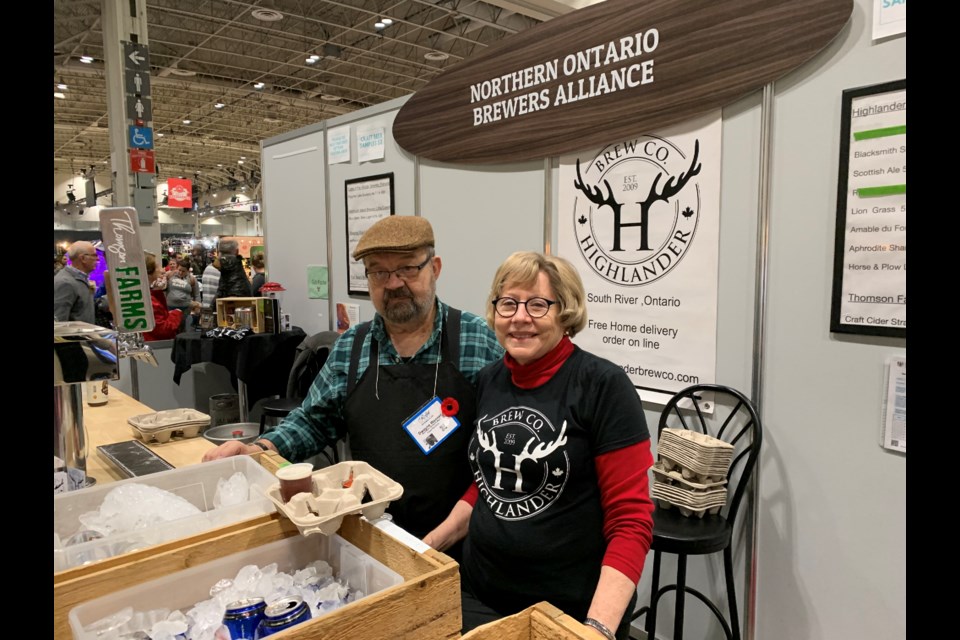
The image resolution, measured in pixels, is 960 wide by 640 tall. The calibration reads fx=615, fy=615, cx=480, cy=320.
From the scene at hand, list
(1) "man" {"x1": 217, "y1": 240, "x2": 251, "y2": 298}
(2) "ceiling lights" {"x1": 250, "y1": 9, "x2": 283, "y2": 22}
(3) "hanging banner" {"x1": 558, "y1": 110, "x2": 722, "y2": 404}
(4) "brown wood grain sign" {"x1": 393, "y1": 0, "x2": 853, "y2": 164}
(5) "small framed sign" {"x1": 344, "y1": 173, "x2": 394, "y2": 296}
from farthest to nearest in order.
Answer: (2) "ceiling lights" {"x1": 250, "y1": 9, "x2": 283, "y2": 22} < (1) "man" {"x1": 217, "y1": 240, "x2": 251, "y2": 298} < (5) "small framed sign" {"x1": 344, "y1": 173, "x2": 394, "y2": 296} < (3) "hanging banner" {"x1": 558, "y1": 110, "x2": 722, "y2": 404} < (4) "brown wood grain sign" {"x1": 393, "y1": 0, "x2": 853, "y2": 164}

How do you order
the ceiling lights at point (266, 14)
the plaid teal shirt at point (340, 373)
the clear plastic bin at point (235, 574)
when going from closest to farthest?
the clear plastic bin at point (235, 574)
the plaid teal shirt at point (340, 373)
the ceiling lights at point (266, 14)

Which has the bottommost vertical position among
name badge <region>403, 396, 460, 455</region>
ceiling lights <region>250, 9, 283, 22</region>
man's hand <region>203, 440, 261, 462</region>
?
man's hand <region>203, 440, 261, 462</region>

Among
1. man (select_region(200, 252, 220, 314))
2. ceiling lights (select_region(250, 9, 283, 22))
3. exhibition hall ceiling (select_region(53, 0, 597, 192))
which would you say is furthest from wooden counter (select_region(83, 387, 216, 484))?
ceiling lights (select_region(250, 9, 283, 22))

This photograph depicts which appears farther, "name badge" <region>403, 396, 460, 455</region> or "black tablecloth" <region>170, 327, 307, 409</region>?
"black tablecloth" <region>170, 327, 307, 409</region>

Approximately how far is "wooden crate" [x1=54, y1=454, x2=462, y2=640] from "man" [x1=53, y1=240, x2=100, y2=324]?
4212 mm

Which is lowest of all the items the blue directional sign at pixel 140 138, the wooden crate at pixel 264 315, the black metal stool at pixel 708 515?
the black metal stool at pixel 708 515

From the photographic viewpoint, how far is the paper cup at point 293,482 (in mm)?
1130

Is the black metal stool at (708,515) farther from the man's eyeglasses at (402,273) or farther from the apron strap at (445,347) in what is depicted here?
the man's eyeglasses at (402,273)

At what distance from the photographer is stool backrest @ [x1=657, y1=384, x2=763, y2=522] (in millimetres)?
2176

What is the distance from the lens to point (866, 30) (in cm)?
192

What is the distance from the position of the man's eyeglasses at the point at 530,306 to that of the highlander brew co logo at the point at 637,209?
1155 millimetres

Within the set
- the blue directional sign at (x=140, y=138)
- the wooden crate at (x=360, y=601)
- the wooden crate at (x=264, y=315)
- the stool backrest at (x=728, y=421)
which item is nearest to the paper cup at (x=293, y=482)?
the wooden crate at (x=360, y=601)

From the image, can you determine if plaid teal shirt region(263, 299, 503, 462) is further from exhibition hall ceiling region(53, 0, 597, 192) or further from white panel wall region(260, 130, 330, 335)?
exhibition hall ceiling region(53, 0, 597, 192)
